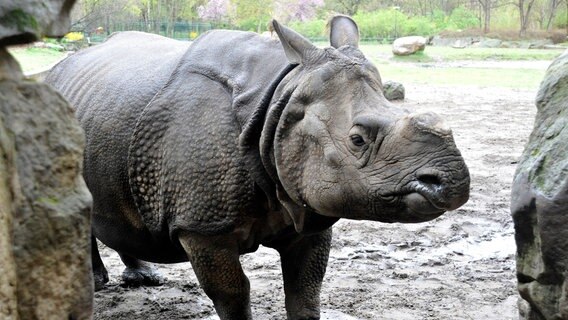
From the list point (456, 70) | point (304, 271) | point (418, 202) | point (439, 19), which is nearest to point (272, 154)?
point (418, 202)

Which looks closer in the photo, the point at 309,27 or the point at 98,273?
the point at 98,273

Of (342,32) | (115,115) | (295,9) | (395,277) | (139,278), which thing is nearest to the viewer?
(342,32)

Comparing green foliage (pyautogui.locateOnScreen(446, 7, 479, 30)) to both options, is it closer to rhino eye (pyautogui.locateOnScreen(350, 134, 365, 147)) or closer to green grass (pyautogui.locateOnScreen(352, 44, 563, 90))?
green grass (pyautogui.locateOnScreen(352, 44, 563, 90))

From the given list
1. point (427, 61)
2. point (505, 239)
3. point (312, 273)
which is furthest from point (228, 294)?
point (427, 61)

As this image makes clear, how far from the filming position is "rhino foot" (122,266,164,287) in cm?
596

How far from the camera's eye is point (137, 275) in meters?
5.98

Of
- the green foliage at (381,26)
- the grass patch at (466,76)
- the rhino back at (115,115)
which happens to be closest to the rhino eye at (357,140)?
the rhino back at (115,115)

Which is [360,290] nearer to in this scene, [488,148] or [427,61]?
[488,148]

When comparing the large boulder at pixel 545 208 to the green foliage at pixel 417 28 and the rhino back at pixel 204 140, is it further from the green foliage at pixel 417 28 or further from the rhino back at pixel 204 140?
the green foliage at pixel 417 28

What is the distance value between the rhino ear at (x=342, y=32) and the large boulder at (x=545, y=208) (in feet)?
2.94

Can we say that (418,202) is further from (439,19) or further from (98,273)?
(439,19)

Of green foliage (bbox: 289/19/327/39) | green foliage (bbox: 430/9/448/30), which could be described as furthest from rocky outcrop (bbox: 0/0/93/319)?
green foliage (bbox: 430/9/448/30)

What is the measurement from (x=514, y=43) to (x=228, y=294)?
35.5 meters

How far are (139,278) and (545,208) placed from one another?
3402 millimetres
